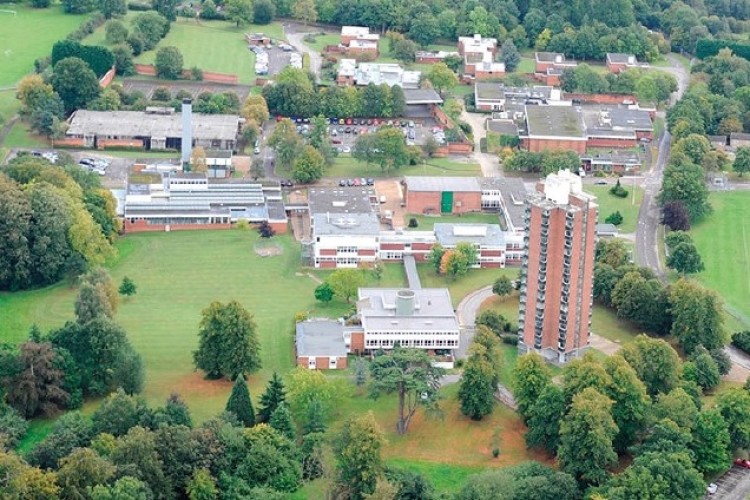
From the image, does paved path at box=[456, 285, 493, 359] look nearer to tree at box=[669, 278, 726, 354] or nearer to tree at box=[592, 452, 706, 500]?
tree at box=[669, 278, 726, 354]

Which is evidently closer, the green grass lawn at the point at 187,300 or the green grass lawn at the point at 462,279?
the green grass lawn at the point at 187,300

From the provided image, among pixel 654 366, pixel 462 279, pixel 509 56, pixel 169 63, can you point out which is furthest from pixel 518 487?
pixel 509 56

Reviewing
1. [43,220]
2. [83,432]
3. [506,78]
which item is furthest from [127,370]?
[506,78]

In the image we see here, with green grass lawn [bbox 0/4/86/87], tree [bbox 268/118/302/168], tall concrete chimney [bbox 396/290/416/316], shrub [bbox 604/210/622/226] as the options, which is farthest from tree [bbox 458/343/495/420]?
green grass lawn [bbox 0/4/86/87]

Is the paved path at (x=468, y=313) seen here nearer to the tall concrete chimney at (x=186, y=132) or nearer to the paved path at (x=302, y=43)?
the tall concrete chimney at (x=186, y=132)

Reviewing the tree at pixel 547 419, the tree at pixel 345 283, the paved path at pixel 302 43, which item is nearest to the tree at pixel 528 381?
the tree at pixel 547 419

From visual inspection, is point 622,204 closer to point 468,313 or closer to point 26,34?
point 468,313

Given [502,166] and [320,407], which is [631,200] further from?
[320,407]
